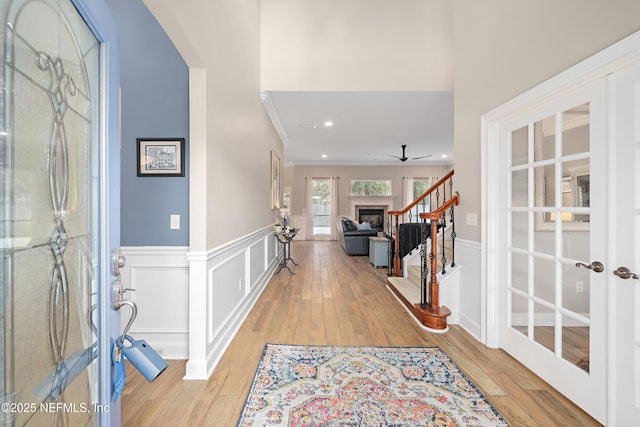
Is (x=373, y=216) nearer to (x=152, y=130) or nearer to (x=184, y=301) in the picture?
(x=184, y=301)

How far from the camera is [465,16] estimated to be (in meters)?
2.74

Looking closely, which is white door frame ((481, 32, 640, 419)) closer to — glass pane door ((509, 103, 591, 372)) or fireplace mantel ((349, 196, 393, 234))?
glass pane door ((509, 103, 591, 372))

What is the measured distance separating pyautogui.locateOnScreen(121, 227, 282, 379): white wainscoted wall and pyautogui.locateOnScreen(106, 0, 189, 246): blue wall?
6.7 inches

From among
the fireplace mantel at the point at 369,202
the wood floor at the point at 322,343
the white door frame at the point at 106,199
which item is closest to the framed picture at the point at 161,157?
the white door frame at the point at 106,199

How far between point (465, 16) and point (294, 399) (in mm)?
3612

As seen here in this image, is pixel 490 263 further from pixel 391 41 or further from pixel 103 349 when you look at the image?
pixel 391 41

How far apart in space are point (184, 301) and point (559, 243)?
2786 mm

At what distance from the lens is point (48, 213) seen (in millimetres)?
735

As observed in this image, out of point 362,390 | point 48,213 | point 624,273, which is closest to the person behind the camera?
point 48,213

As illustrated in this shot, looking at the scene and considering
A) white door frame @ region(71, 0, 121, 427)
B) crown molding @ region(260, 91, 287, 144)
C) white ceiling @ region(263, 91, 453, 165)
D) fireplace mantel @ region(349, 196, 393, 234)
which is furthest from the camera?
fireplace mantel @ region(349, 196, 393, 234)

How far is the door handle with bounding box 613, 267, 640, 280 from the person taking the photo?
1400 mm

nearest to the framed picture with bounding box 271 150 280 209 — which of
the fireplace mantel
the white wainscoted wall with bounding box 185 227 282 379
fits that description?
the white wainscoted wall with bounding box 185 227 282 379

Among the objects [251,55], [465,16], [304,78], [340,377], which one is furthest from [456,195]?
[251,55]

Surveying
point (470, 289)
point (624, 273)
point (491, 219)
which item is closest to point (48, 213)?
point (624, 273)
